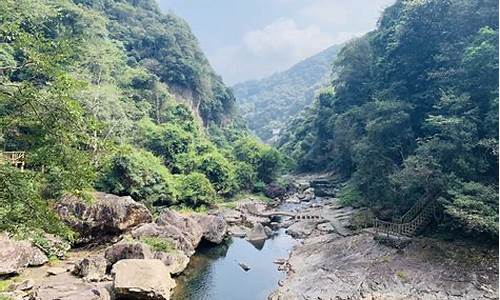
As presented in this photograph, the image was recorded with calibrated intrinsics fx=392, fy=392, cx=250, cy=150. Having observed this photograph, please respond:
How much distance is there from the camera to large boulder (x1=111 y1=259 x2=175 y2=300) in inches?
634

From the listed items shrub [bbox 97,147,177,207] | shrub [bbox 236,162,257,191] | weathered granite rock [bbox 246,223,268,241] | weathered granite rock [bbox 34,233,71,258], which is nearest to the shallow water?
weathered granite rock [bbox 246,223,268,241]

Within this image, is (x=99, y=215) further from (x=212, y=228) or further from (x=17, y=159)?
(x=17, y=159)

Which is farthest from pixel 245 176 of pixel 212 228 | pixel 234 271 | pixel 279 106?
pixel 279 106

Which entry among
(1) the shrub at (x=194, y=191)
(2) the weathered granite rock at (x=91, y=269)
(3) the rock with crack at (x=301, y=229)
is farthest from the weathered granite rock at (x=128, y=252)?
(1) the shrub at (x=194, y=191)

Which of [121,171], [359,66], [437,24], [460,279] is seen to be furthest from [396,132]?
[359,66]

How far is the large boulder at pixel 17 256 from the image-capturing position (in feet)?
56.9

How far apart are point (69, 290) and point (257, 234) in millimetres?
15039

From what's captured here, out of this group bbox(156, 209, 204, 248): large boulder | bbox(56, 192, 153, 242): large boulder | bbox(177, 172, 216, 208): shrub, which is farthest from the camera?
bbox(177, 172, 216, 208): shrub

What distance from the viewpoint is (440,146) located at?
21.0 m

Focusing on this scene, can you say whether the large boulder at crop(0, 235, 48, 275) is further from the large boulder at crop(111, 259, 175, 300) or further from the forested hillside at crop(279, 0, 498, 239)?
the forested hillside at crop(279, 0, 498, 239)

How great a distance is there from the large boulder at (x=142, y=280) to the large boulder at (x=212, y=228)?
754 cm

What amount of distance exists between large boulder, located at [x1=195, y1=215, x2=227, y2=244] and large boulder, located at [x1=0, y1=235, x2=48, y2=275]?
964 centimetres

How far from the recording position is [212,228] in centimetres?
2616

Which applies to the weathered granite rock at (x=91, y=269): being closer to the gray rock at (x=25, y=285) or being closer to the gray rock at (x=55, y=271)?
the gray rock at (x=55, y=271)
